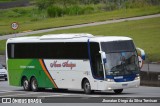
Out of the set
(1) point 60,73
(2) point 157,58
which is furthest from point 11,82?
(2) point 157,58

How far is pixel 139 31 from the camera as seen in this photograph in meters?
71.1

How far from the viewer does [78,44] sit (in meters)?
32.6

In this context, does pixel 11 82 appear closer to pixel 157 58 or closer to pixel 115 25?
pixel 157 58

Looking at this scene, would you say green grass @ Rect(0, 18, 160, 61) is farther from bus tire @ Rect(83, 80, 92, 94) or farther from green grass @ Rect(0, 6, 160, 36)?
bus tire @ Rect(83, 80, 92, 94)

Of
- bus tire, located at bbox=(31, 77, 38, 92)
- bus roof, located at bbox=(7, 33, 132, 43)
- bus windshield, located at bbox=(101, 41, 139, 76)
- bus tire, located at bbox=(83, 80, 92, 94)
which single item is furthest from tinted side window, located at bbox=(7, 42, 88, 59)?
bus windshield, located at bbox=(101, 41, 139, 76)

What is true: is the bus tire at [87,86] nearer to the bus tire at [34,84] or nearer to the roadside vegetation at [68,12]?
the bus tire at [34,84]

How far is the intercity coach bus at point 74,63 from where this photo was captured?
3059 cm

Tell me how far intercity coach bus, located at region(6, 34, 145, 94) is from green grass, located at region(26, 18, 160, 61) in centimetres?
2163

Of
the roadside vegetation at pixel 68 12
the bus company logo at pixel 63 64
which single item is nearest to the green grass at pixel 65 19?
the roadside vegetation at pixel 68 12

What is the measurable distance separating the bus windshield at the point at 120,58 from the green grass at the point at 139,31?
25414 millimetres

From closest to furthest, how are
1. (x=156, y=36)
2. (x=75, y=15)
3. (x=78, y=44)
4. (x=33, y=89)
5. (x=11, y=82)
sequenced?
(x=78, y=44) < (x=33, y=89) < (x=11, y=82) < (x=156, y=36) < (x=75, y=15)

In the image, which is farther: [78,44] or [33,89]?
[33,89]

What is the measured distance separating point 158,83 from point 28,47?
814 centimetres

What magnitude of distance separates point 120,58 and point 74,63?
124 inches
